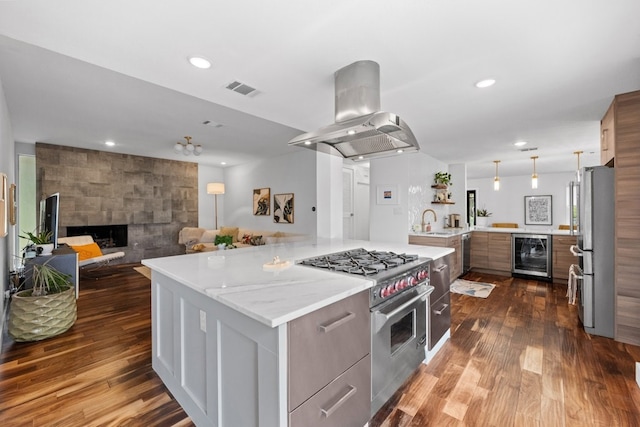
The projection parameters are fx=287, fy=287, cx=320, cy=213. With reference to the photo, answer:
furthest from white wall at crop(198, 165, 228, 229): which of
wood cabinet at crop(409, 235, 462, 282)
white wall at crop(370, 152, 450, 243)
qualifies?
wood cabinet at crop(409, 235, 462, 282)

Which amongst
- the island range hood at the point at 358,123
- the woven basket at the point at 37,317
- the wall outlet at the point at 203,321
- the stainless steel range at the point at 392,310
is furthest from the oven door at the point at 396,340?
the woven basket at the point at 37,317

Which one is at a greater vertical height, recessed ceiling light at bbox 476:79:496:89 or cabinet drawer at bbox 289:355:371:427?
recessed ceiling light at bbox 476:79:496:89

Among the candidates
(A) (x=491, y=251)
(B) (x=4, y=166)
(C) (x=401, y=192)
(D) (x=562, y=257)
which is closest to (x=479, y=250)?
(A) (x=491, y=251)

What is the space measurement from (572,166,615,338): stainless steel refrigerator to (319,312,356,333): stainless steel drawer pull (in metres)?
2.82

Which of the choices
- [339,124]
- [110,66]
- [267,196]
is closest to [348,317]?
[339,124]

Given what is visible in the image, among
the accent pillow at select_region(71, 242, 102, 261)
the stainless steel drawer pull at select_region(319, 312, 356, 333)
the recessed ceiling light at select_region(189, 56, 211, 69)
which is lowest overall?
the accent pillow at select_region(71, 242, 102, 261)

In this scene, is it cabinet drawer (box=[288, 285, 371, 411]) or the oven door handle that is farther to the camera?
the oven door handle

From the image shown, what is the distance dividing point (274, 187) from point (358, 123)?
479 centimetres

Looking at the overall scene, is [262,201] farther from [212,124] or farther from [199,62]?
[199,62]

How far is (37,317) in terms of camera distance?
8.41ft

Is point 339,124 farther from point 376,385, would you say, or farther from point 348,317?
point 376,385

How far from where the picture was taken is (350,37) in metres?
1.78

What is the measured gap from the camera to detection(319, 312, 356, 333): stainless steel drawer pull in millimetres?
1217

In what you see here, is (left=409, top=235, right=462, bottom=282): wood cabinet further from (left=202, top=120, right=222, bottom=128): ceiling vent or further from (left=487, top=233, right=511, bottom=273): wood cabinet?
(left=202, top=120, right=222, bottom=128): ceiling vent
